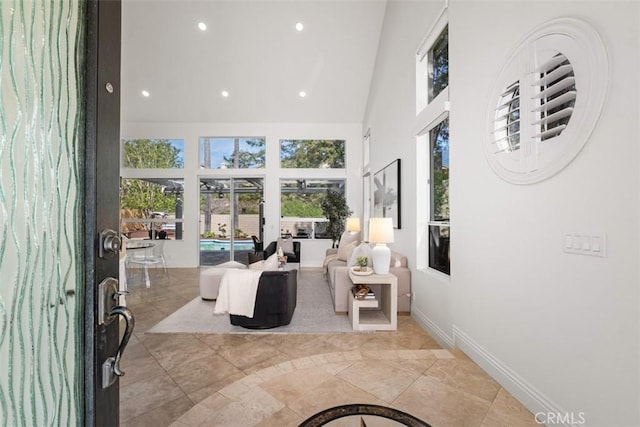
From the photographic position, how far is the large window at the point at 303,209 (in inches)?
287

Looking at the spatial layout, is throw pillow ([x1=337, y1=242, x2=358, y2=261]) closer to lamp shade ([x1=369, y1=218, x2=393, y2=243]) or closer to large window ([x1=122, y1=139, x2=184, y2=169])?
lamp shade ([x1=369, y1=218, x2=393, y2=243])

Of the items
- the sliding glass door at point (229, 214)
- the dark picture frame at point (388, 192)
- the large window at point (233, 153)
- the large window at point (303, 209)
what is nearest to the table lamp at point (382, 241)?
the dark picture frame at point (388, 192)

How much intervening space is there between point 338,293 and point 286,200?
3934 mm

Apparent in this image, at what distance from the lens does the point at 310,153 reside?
7.31 meters

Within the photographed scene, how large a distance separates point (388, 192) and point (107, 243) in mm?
4358

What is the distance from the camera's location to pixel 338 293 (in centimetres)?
376

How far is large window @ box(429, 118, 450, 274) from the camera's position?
3.11 m

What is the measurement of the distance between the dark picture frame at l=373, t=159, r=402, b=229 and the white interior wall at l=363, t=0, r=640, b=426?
1.56m

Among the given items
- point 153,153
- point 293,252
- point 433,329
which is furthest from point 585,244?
point 153,153

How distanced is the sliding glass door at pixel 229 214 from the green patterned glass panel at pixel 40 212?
6686 mm

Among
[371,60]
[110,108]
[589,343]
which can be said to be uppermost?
[371,60]

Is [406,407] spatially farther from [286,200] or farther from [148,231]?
[148,231]

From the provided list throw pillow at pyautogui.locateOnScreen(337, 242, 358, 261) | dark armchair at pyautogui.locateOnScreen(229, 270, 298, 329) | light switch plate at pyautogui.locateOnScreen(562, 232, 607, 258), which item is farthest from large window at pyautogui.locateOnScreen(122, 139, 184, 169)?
light switch plate at pyautogui.locateOnScreen(562, 232, 607, 258)

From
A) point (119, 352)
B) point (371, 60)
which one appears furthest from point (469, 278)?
point (371, 60)
